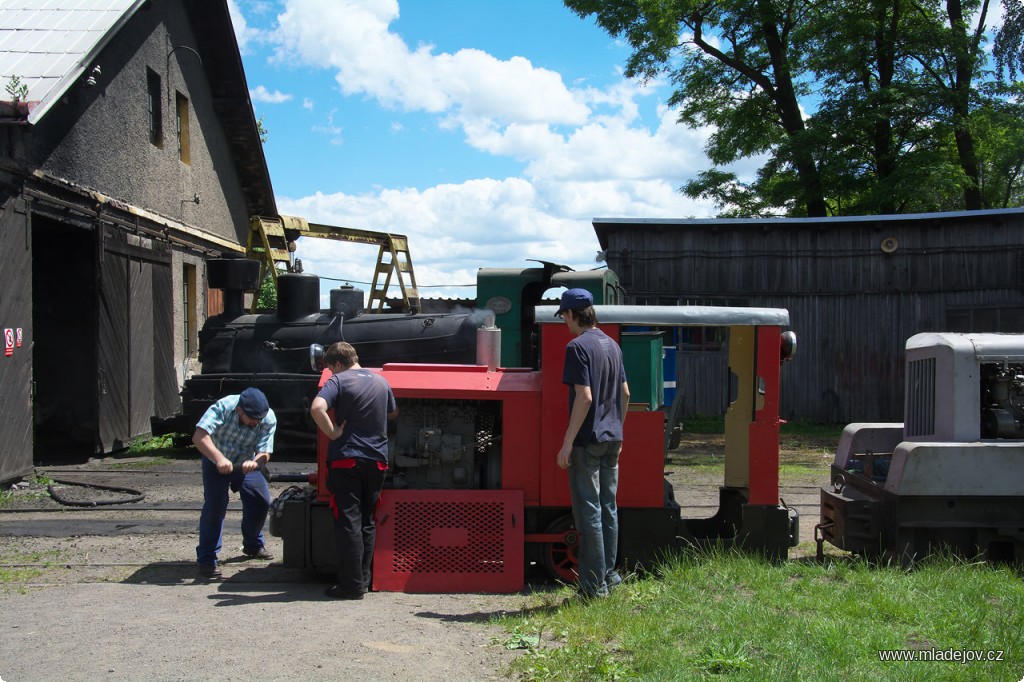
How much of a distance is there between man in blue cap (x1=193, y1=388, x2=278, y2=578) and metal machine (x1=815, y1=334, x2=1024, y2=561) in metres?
4.28

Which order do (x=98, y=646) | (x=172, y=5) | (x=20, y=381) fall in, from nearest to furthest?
(x=98, y=646)
(x=20, y=381)
(x=172, y=5)

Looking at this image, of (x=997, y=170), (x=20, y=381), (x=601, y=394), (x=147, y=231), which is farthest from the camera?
(x=997, y=170)

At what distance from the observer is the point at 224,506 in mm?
6520

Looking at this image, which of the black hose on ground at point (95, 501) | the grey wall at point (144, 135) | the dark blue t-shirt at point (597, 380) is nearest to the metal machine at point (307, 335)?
the grey wall at point (144, 135)

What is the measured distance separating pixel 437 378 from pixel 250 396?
4.52 feet

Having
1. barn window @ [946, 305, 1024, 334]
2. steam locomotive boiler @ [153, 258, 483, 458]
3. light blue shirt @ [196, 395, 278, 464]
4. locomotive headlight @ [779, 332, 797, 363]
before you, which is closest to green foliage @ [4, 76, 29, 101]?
steam locomotive boiler @ [153, 258, 483, 458]

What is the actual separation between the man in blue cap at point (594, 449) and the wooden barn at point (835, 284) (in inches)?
470

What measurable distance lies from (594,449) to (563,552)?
1191mm

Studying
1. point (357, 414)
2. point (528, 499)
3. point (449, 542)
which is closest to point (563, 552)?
point (528, 499)

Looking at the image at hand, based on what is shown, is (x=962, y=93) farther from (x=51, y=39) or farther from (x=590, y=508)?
(x=590, y=508)

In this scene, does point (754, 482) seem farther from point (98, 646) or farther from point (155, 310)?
point (155, 310)

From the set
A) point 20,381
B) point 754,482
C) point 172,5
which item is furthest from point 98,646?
point 172,5

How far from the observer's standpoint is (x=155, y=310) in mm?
14570

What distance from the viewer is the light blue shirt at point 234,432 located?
257 inches
